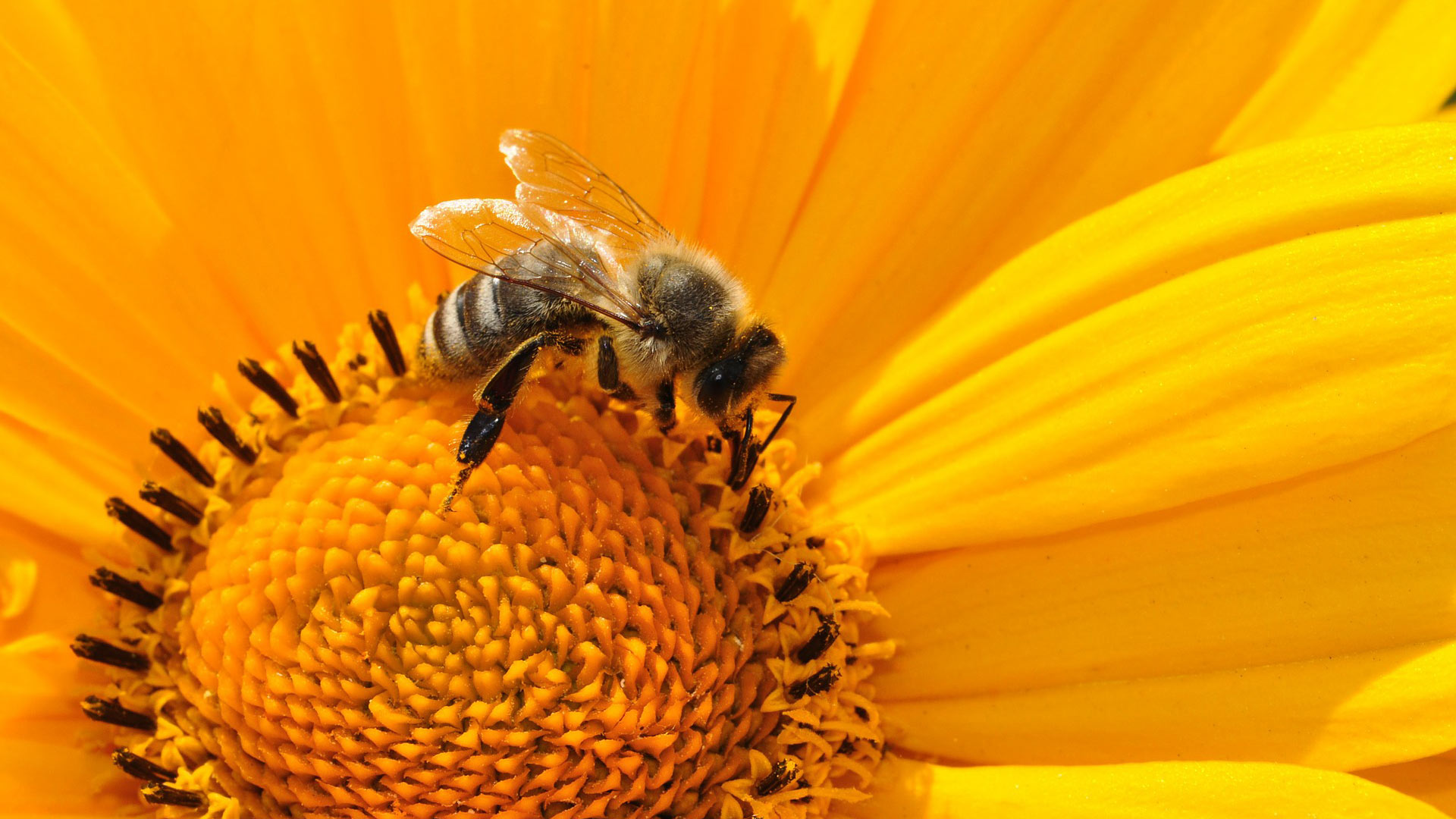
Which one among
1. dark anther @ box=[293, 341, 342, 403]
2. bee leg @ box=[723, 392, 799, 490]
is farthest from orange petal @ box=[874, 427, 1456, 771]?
dark anther @ box=[293, 341, 342, 403]

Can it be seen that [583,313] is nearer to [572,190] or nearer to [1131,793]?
[572,190]

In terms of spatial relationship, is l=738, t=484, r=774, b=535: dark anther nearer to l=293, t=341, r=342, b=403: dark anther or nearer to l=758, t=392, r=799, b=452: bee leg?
l=758, t=392, r=799, b=452: bee leg

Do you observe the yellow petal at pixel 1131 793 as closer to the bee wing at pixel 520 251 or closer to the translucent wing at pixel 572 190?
the bee wing at pixel 520 251

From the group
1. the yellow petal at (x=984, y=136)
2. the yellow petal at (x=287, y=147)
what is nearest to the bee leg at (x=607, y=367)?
the yellow petal at (x=984, y=136)

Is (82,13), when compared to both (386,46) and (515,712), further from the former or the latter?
(515,712)

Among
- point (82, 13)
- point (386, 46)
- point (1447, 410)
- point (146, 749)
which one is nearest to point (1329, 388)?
point (1447, 410)

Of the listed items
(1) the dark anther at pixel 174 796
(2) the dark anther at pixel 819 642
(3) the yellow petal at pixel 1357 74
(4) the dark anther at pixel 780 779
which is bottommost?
(1) the dark anther at pixel 174 796
